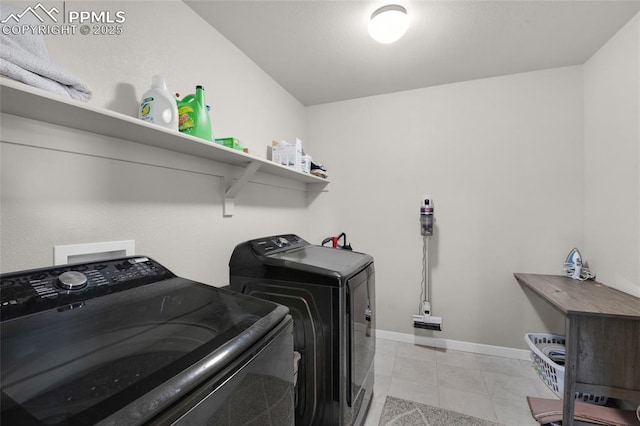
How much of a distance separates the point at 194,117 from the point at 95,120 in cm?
44

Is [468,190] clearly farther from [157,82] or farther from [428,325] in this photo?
[157,82]

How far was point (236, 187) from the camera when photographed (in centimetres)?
179

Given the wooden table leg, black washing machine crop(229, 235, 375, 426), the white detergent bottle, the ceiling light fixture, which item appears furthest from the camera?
the ceiling light fixture

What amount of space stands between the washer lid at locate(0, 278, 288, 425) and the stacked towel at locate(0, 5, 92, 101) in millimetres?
657

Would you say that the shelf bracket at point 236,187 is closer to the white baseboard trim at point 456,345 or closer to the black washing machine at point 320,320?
the black washing machine at point 320,320

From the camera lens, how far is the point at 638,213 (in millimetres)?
1700

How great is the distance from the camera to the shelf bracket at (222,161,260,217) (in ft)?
5.64

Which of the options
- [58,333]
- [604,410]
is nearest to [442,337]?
[604,410]

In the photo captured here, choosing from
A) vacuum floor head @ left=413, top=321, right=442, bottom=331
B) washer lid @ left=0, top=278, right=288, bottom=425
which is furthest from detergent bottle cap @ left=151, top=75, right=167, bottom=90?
vacuum floor head @ left=413, top=321, right=442, bottom=331

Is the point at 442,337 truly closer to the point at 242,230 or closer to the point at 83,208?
the point at 242,230

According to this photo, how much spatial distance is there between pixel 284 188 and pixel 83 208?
1.63 m

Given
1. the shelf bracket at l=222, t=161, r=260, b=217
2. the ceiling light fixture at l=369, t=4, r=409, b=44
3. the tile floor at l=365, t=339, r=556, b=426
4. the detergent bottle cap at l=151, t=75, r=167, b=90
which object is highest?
the ceiling light fixture at l=369, t=4, r=409, b=44

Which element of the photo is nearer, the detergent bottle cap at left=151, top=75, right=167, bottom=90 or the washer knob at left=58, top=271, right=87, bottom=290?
the washer knob at left=58, top=271, right=87, bottom=290

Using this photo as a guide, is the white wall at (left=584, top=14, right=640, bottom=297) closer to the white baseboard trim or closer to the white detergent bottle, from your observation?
the white baseboard trim
